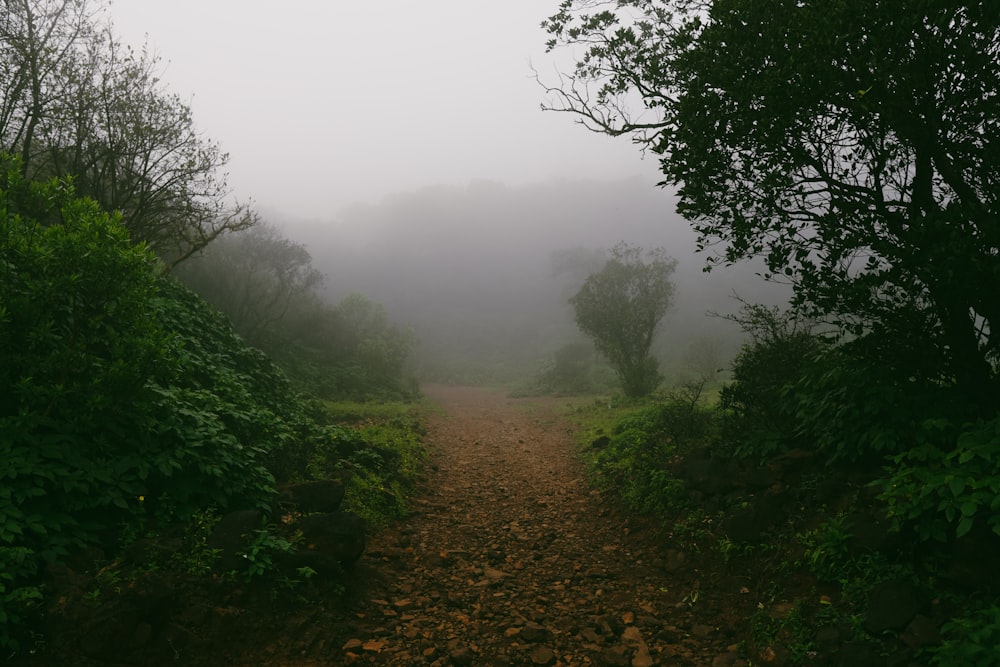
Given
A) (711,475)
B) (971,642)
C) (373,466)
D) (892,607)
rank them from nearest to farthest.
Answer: (971,642)
(892,607)
(711,475)
(373,466)

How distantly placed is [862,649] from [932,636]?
53 centimetres

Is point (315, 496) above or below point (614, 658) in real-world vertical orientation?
above

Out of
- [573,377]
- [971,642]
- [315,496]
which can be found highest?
[573,377]

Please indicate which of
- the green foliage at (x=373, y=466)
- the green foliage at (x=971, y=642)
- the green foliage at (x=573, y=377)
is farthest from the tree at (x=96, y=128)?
the green foliage at (x=573, y=377)

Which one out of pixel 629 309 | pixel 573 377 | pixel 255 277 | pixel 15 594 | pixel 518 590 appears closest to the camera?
pixel 15 594

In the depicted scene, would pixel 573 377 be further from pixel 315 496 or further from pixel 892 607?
pixel 892 607

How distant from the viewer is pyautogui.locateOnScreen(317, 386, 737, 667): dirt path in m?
5.39

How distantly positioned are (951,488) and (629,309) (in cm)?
2565

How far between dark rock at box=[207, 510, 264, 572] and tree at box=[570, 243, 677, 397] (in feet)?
74.3

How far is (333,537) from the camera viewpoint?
651 centimetres

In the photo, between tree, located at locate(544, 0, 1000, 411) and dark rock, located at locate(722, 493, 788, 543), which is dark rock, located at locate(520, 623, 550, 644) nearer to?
dark rock, located at locate(722, 493, 788, 543)

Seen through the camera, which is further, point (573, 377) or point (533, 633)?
point (573, 377)

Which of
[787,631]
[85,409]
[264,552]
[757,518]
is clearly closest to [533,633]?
[787,631]

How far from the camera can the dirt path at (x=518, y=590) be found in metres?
5.39
